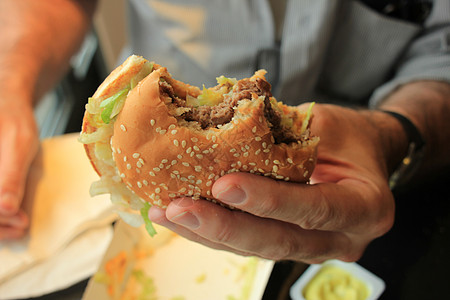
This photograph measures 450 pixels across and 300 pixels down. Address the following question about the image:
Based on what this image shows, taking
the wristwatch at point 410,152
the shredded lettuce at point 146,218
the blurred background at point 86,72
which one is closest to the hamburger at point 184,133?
the shredded lettuce at point 146,218

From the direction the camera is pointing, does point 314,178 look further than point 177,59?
No

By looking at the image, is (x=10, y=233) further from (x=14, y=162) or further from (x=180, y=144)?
(x=180, y=144)

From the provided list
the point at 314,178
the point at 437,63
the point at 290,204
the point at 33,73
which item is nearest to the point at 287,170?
the point at 290,204

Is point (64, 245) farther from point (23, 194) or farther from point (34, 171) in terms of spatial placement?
point (34, 171)

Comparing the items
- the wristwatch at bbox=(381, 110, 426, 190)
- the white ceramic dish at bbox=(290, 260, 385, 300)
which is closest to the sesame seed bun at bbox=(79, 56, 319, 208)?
the white ceramic dish at bbox=(290, 260, 385, 300)

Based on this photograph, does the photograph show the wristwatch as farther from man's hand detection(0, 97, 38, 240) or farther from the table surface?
man's hand detection(0, 97, 38, 240)

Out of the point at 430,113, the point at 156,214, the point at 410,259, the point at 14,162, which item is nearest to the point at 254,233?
the point at 156,214
